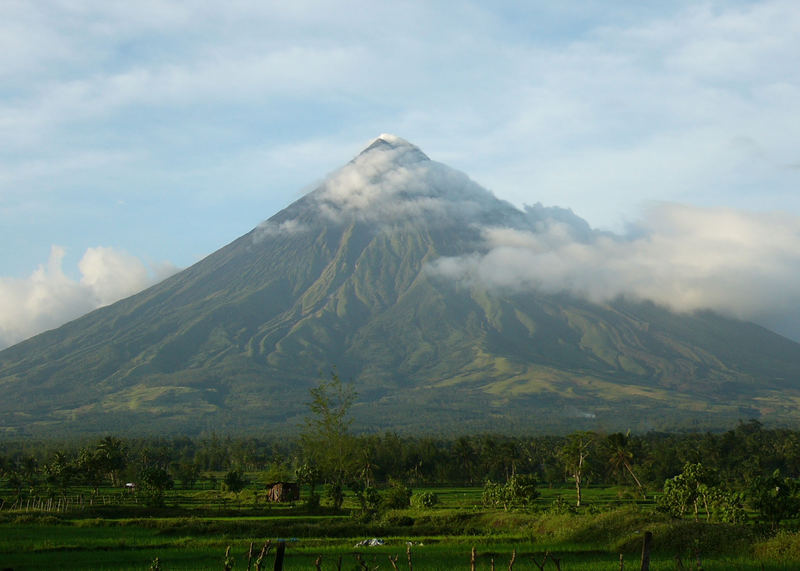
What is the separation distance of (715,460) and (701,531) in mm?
57767

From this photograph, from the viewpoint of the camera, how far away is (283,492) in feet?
191

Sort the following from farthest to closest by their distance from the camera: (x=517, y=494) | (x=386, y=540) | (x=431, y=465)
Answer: (x=431, y=465)
(x=517, y=494)
(x=386, y=540)

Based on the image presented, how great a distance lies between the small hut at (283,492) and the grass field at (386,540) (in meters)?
13.3

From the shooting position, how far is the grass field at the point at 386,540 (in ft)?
82.3

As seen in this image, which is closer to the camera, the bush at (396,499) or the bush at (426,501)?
the bush at (426,501)

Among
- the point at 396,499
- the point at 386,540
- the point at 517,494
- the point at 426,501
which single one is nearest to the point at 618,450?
the point at 517,494

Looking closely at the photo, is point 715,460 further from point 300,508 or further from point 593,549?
point 593,549

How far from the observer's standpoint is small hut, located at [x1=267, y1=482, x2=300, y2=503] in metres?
58.1

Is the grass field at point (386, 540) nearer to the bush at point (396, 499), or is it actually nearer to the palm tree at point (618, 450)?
the bush at point (396, 499)

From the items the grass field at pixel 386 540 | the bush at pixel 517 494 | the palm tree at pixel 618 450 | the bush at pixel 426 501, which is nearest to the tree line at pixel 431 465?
the palm tree at pixel 618 450

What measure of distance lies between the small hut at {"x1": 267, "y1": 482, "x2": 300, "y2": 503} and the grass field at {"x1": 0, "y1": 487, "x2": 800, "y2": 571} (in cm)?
1333

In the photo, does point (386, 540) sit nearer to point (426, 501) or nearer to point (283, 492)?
point (426, 501)

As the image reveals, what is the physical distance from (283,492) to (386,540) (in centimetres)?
2726

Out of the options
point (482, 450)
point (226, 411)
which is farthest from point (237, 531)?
point (226, 411)
